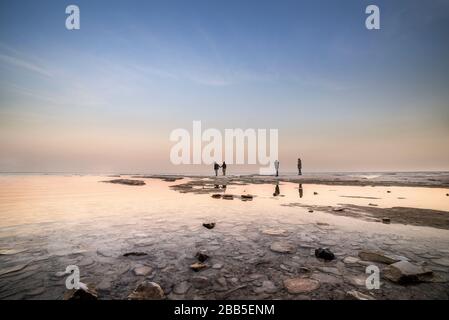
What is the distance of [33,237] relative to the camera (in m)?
4.30

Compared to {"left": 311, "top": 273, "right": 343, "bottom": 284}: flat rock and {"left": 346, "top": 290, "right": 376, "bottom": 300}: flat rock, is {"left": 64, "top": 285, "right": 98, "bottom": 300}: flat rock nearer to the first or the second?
{"left": 311, "top": 273, "right": 343, "bottom": 284}: flat rock

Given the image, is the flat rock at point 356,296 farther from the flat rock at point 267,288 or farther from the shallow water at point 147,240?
the shallow water at point 147,240

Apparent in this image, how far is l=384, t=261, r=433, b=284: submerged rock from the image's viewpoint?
258 centimetres

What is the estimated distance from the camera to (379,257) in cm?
327

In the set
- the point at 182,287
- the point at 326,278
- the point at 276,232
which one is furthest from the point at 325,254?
the point at 182,287

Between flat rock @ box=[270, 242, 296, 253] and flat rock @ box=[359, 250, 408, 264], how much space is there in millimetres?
1054

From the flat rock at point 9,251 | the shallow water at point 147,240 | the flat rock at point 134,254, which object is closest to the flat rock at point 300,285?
the shallow water at point 147,240

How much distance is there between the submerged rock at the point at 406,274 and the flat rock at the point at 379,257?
1.39 ft

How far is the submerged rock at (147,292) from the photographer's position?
7.38 ft

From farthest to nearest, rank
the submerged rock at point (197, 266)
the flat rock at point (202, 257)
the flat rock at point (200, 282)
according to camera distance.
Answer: the flat rock at point (202, 257) → the submerged rock at point (197, 266) → the flat rock at point (200, 282)

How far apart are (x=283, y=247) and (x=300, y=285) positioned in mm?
1298
